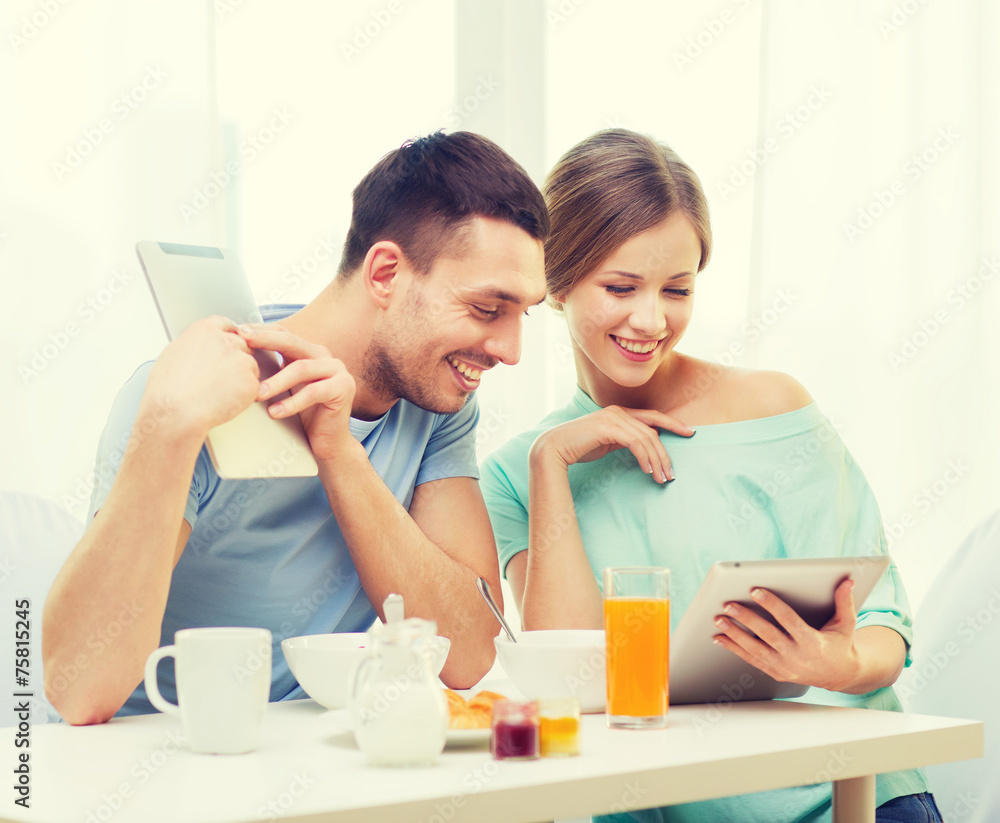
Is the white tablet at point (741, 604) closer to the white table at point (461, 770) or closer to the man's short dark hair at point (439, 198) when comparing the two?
the white table at point (461, 770)

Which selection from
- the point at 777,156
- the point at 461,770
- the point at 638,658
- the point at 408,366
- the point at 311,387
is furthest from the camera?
the point at 777,156

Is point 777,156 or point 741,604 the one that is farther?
point 777,156

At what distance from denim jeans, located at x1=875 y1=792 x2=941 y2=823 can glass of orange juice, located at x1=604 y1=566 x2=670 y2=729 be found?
461 mm

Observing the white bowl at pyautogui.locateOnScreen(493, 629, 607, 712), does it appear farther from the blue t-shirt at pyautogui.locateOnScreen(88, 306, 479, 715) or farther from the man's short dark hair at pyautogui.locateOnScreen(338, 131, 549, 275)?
the man's short dark hair at pyautogui.locateOnScreen(338, 131, 549, 275)

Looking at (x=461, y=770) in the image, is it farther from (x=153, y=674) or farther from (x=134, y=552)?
(x=134, y=552)

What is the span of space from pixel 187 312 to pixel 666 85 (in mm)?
1595

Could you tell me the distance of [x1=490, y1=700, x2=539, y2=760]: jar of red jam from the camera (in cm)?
74

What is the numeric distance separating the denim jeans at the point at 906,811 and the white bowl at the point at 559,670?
46cm

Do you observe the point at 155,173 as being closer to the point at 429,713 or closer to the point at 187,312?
the point at 187,312

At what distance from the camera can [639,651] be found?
0.87 meters

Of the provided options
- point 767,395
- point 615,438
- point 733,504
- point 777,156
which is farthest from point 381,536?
point 777,156

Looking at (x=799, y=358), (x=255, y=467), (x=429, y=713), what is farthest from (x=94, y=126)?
(x=799, y=358)

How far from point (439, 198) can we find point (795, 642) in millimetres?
722

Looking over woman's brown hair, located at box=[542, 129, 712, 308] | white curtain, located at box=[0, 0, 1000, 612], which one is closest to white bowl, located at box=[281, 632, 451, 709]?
woman's brown hair, located at box=[542, 129, 712, 308]
